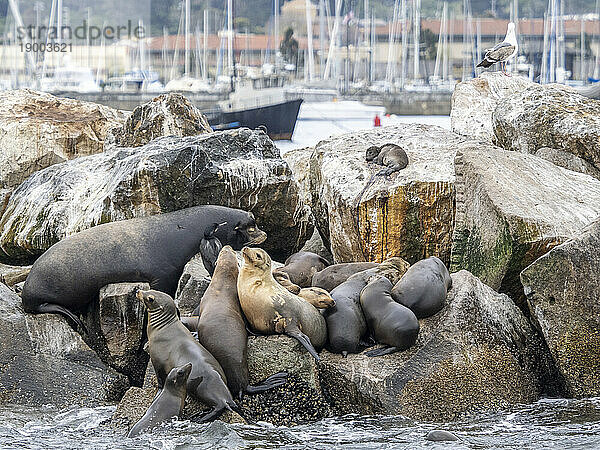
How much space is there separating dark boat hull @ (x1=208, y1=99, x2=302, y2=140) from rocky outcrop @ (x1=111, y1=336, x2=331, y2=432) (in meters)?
29.9

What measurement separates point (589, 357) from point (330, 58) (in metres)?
52.6

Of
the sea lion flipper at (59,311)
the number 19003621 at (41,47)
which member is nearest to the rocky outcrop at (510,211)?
the sea lion flipper at (59,311)

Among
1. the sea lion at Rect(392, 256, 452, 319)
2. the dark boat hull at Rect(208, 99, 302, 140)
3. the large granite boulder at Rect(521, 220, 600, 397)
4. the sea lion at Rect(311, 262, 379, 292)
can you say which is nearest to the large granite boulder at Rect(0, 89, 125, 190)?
the sea lion at Rect(311, 262, 379, 292)

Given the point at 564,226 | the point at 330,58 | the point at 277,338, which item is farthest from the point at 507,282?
the point at 330,58

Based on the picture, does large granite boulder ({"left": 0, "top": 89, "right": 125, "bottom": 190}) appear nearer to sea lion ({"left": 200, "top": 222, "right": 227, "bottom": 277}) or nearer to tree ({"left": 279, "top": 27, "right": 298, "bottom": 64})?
sea lion ({"left": 200, "top": 222, "right": 227, "bottom": 277})

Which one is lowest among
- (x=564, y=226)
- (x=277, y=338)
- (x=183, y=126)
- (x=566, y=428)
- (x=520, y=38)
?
(x=566, y=428)

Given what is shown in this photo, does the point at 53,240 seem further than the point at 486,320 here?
Yes

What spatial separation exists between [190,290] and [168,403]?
76.7 inches

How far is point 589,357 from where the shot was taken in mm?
6465

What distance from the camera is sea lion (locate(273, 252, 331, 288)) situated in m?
8.06

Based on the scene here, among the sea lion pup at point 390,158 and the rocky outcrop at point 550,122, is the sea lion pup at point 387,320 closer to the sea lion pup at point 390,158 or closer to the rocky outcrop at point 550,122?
the sea lion pup at point 390,158

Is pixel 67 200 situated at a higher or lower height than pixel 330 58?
lower

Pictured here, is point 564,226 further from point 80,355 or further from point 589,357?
point 80,355

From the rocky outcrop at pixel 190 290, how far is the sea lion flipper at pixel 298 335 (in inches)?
51.6
